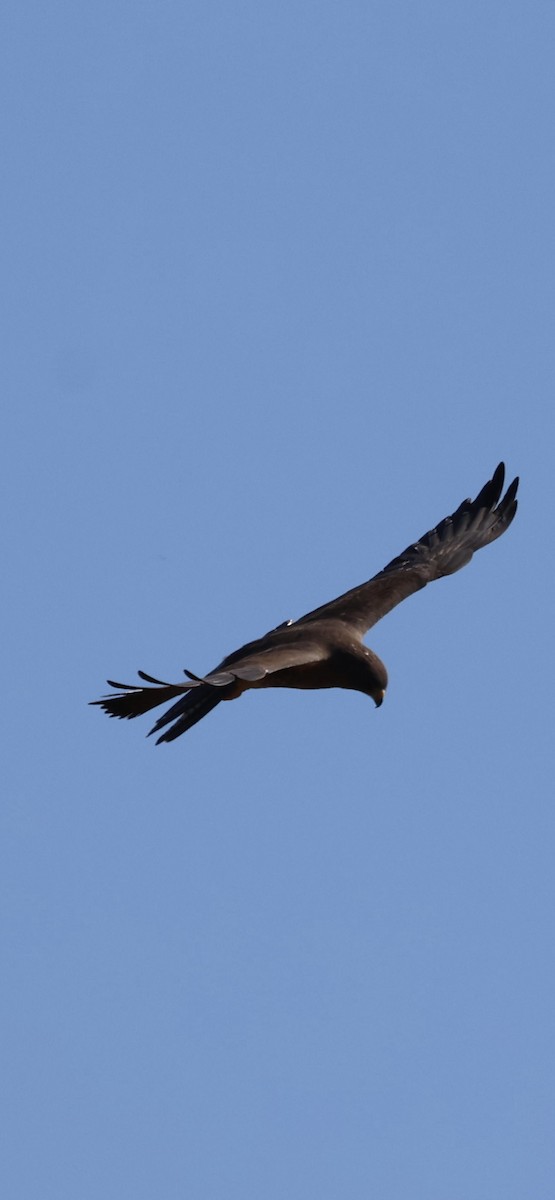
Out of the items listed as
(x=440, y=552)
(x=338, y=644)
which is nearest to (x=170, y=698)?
(x=338, y=644)

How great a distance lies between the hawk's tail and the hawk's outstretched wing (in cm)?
346

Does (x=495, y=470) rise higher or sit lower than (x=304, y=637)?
higher

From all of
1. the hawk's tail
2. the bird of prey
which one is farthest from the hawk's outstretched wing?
the hawk's tail

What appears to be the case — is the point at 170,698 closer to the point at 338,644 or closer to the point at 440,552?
the point at 338,644

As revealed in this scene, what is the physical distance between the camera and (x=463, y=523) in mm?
22172

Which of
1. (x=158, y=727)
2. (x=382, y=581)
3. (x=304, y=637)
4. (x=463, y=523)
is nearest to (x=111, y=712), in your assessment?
(x=158, y=727)

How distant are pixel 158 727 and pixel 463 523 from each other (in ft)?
21.2

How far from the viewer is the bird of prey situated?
54.7ft

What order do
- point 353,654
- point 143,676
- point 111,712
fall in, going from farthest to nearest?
point 353,654
point 111,712
point 143,676

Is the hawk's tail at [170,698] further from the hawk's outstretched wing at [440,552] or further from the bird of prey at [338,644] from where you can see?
the hawk's outstretched wing at [440,552]

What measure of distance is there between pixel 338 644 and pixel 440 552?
3.30 metres

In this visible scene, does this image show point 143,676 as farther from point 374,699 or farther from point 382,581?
point 382,581

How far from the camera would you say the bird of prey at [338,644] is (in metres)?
16.7

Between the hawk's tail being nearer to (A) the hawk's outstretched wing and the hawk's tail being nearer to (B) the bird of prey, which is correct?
(B) the bird of prey
